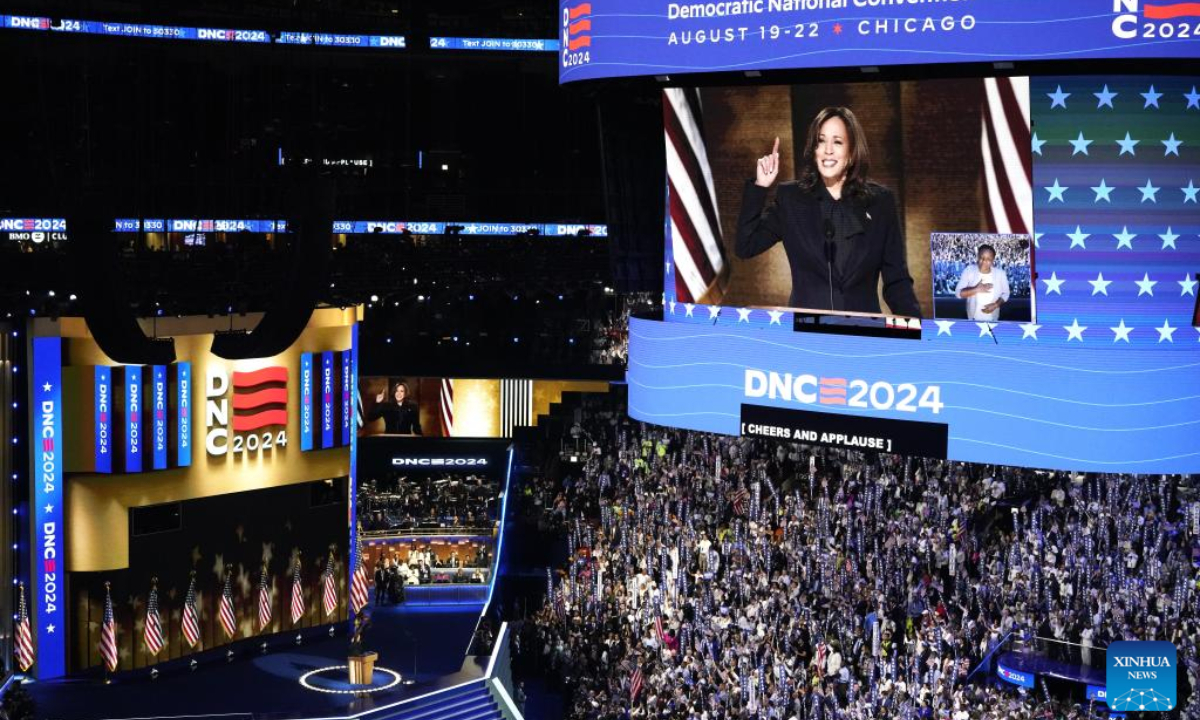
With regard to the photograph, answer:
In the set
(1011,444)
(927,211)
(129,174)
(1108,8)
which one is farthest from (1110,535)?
(129,174)

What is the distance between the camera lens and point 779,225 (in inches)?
789

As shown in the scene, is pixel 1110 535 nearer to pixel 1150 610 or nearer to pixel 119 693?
pixel 1150 610

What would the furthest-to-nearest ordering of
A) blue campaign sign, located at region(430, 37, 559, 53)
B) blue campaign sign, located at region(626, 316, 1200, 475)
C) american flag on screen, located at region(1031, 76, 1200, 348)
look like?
blue campaign sign, located at region(430, 37, 559, 53) < blue campaign sign, located at region(626, 316, 1200, 475) < american flag on screen, located at region(1031, 76, 1200, 348)

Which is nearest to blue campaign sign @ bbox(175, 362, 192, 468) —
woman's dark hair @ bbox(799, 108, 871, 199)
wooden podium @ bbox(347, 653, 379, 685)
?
wooden podium @ bbox(347, 653, 379, 685)

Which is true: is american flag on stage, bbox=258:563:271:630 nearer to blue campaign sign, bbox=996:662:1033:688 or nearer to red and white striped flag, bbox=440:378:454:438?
blue campaign sign, bbox=996:662:1033:688

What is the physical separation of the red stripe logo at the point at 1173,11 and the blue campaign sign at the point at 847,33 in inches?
0.4

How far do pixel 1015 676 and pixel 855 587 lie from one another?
2768 millimetres

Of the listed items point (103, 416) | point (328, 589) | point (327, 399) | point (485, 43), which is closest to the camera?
point (103, 416)

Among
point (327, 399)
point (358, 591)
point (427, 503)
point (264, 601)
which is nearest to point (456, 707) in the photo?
point (264, 601)

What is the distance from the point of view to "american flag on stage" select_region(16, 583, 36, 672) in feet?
75.2

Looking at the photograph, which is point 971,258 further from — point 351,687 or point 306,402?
point 306,402

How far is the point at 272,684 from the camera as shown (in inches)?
934

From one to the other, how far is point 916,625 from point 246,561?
418 inches

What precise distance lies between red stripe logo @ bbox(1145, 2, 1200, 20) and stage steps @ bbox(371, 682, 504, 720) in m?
12.0
